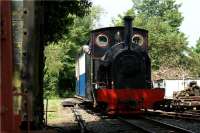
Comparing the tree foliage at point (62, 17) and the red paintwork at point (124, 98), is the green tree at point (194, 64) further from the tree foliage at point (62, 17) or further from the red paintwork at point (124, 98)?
the tree foliage at point (62, 17)

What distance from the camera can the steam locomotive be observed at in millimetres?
19328

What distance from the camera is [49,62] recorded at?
202 ft

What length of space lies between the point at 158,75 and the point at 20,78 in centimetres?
5901

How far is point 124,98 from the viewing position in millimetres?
19312

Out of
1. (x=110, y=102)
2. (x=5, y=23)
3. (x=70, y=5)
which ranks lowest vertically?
(x=110, y=102)

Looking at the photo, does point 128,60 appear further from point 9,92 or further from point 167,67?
point 167,67

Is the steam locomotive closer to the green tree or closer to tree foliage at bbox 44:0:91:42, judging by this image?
tree foliage at bbox 44:0:91:42

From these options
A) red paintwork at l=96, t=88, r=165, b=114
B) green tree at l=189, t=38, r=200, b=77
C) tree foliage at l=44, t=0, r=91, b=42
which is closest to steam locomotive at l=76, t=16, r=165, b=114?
red paintwork at l=96, t=88, r=165, b=114

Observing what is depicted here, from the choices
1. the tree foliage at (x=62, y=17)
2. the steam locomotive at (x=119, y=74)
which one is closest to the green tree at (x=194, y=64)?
the steam locomotive at (x=119, y=74)

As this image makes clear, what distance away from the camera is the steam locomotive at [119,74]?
1933 cm

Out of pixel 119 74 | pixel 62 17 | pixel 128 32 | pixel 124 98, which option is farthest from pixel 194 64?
pixel 62 17

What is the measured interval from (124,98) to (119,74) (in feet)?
3.45

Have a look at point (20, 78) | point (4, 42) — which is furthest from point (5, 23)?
point (20, 78)

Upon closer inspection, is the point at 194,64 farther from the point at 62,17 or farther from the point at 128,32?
the point at 62,17
